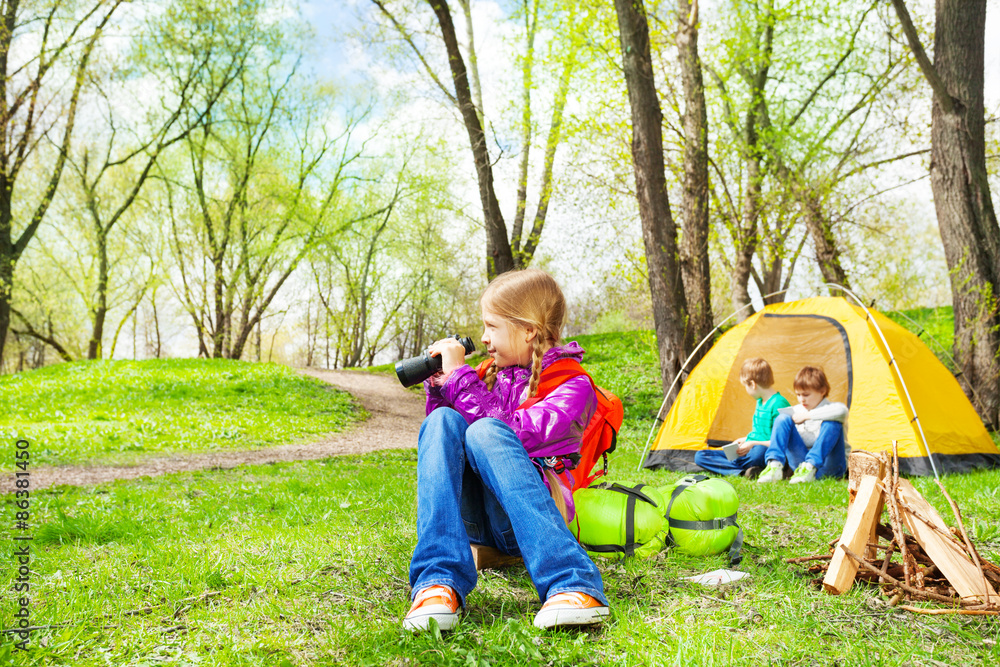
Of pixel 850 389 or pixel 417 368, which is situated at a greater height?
pixel 417 368

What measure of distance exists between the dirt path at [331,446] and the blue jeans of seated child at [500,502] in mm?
4597

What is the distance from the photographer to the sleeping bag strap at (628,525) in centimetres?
250

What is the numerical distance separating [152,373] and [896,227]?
17.6 m

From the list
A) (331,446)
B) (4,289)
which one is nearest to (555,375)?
(331,446)

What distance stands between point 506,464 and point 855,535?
1.21 m

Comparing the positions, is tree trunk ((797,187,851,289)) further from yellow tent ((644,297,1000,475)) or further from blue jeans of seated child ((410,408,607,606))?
blue jeans of seated child ((410,408,607,606))

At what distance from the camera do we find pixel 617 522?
252cm

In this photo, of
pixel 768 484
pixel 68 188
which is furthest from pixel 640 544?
pixel 68 188

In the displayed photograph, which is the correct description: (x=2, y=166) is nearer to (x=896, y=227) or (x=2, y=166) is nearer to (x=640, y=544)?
(x=640, y=544)

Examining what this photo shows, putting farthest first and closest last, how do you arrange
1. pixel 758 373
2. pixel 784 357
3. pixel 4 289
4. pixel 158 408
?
pixel 4 289, pixel 158 408, pixel 784 357, pixel 758 373

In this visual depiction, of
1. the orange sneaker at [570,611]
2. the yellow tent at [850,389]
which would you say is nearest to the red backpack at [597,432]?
the orange sneaker at [570,611]

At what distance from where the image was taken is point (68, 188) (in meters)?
19.7

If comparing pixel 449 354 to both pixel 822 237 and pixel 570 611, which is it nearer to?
pixel 570 611

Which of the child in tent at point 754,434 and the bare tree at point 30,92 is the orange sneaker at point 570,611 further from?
the bare tree at point 30,92
